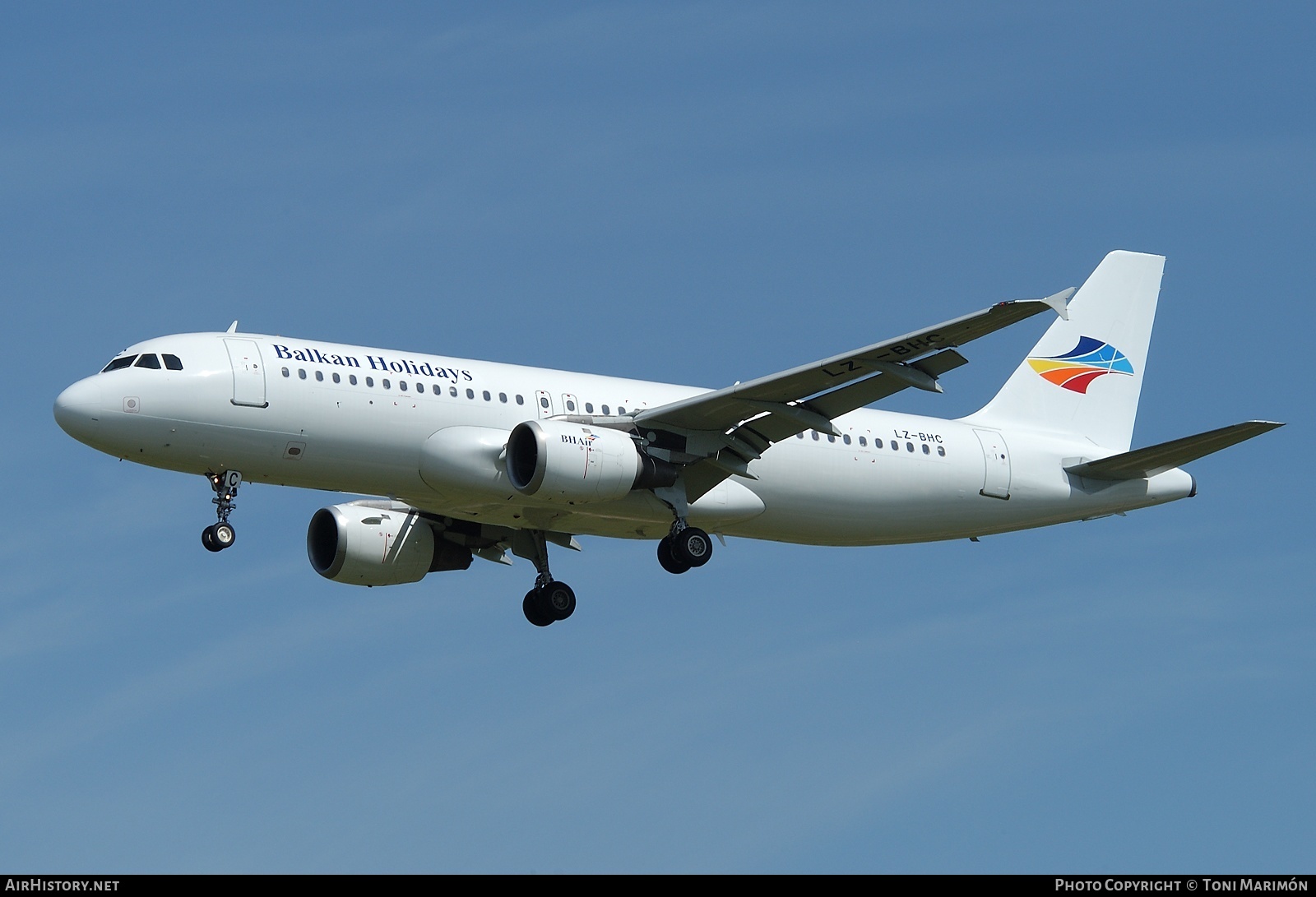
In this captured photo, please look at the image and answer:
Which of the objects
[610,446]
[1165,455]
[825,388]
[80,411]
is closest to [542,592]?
[610,446]

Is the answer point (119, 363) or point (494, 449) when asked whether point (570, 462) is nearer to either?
point (494, 449)

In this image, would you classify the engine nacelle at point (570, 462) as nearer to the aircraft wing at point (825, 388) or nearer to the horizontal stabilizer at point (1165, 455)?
the aircraft wing at point (825, 388)

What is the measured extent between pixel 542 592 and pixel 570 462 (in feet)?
21.0

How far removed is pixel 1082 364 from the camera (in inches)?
1781

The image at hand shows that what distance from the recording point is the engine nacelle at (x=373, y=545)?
1597 inches

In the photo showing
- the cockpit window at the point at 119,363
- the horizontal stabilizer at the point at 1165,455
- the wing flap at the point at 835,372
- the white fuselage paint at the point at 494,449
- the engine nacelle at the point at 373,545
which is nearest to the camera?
the wing flap at the point at 835,372

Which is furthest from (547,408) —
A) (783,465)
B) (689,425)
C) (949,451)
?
(949,451)

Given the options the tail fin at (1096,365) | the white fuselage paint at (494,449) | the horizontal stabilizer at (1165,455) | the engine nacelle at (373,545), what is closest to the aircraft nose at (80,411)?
the white fuselage paint at (494,449)

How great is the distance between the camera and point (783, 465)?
39344 millimetres

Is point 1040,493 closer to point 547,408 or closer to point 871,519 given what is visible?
point 871,519

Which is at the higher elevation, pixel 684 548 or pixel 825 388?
pixel 825 388

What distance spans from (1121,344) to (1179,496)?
5119mm

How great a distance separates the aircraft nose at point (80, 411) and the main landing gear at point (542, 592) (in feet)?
34.9

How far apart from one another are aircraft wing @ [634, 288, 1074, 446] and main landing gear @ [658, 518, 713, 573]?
207 cm
